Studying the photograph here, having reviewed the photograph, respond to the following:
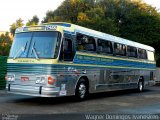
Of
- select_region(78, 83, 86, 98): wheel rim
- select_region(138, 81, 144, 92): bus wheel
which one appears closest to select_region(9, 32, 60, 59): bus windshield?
select_region(78, 83, 86, 98): wheel rim

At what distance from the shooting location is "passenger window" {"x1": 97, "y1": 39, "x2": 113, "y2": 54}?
1730 cm

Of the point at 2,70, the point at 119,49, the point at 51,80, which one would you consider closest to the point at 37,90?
the point at 51,80

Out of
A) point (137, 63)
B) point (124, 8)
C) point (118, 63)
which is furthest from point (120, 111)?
point (124, 8)

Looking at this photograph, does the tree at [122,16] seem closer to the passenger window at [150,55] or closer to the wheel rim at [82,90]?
the passenger window at [150,55]

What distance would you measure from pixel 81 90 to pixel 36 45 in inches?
117

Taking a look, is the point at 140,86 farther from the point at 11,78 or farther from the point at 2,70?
the point at 11,78

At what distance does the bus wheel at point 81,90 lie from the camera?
1527cm

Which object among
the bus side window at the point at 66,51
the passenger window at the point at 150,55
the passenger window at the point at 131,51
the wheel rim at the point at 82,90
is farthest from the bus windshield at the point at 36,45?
the passenger window at the point at 150,55

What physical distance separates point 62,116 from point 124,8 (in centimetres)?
3506

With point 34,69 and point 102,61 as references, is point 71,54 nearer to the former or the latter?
point 34,69

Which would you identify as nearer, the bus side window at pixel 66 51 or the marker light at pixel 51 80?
the marker light at pixel 51 80

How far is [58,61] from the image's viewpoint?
13719 millimetres

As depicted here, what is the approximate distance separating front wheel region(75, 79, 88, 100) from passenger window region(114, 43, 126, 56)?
401 centimetres

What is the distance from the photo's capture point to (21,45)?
14.4m
